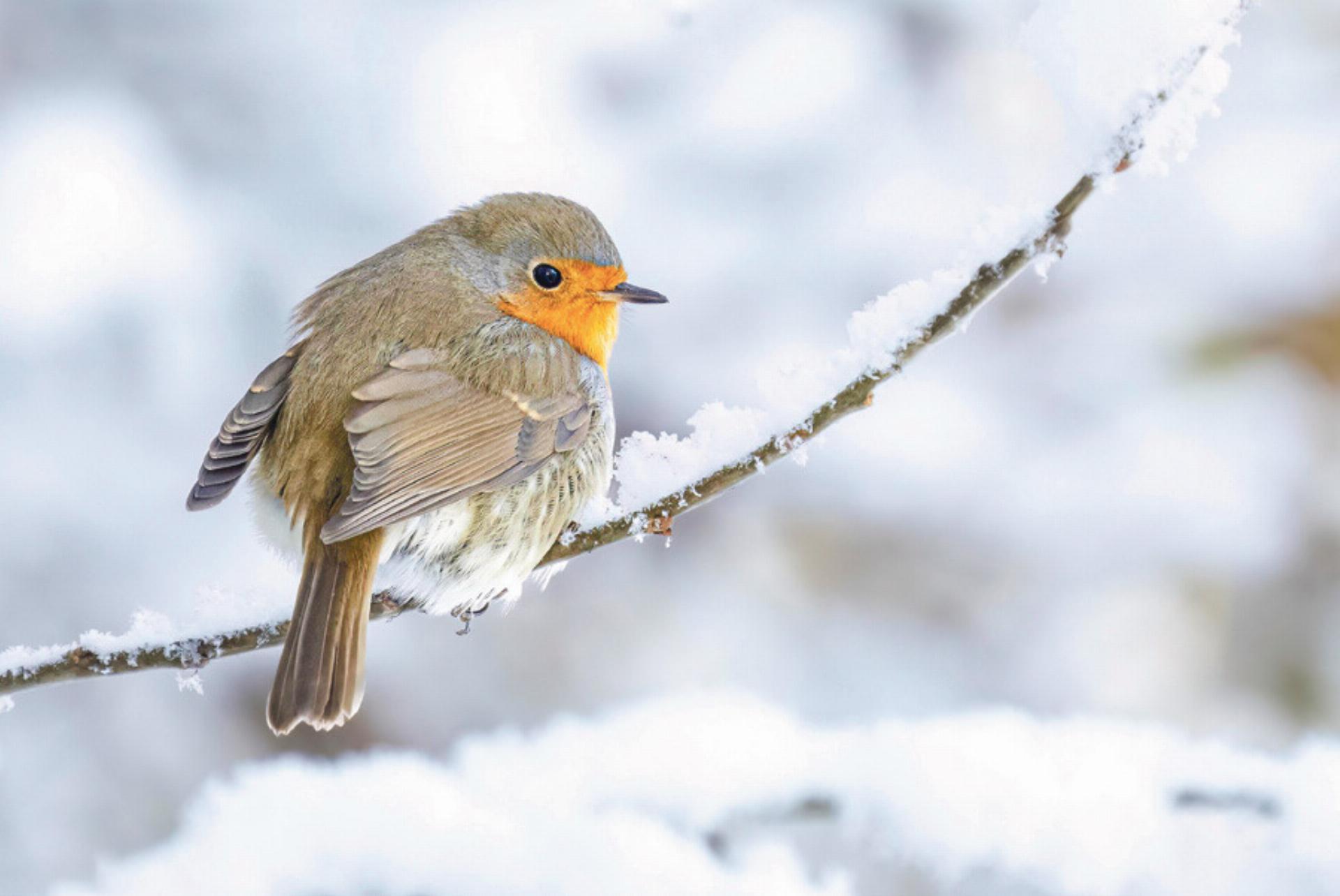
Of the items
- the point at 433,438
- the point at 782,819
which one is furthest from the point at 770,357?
the point at 782,819

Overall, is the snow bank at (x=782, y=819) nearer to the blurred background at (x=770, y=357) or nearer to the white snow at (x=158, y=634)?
the white snow at (x=158, y=634)

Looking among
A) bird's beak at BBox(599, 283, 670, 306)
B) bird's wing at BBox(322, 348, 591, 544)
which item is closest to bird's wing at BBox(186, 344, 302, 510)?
bird's wing at BBox(322, 348, 591, 544)

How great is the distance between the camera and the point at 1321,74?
459 centimetres

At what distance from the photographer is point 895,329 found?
1.77 meters

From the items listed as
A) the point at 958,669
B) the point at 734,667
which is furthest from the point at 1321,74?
the point at 734,667

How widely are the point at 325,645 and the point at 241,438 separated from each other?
0.61m

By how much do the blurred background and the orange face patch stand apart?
4.19 ft

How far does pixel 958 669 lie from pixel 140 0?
346 cm

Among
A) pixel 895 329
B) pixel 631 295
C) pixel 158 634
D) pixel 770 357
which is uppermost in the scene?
pixel 770 357

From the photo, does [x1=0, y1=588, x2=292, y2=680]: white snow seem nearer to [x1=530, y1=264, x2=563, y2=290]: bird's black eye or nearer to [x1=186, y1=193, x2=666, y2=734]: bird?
[x1=186, y1=193, x2=666, y2=734]: bird

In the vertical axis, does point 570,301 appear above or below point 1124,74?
above

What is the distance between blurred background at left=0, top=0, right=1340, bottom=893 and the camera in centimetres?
411

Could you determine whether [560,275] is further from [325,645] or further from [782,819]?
[782,819]

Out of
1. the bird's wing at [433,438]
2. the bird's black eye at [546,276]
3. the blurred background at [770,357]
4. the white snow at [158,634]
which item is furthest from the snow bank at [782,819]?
the blurred background at [770,357]
